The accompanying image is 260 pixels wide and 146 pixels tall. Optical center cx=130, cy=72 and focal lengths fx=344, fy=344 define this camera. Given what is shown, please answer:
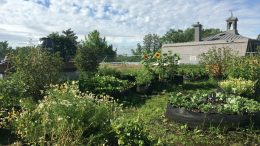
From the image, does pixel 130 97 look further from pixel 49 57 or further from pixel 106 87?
pixel 49 57

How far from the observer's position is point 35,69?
9.40m

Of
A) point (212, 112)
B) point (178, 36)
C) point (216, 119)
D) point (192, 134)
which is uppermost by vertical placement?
point (178, 36)

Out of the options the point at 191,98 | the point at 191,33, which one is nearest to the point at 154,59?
the point at 191,98

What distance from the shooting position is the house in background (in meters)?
30.9

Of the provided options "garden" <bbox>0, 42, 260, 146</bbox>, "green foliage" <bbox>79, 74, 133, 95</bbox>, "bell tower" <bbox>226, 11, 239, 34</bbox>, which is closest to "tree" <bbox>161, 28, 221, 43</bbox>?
"bell tower" <bbox>226, 11, 239, 34</bbox>

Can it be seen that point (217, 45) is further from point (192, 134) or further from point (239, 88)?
point (192, 134)

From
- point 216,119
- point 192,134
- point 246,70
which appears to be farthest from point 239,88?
point 192,134

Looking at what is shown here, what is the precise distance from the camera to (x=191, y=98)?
24.9ft

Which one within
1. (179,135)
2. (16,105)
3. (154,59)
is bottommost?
(179,135)

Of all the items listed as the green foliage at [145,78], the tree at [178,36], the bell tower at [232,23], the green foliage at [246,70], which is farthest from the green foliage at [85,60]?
the tree at [178,36]

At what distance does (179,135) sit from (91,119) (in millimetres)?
2454

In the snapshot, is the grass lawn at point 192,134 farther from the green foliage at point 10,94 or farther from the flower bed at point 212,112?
the green foliage at point 10,94

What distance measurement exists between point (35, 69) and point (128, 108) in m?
2.76

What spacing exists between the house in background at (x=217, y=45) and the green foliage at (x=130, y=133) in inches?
865
